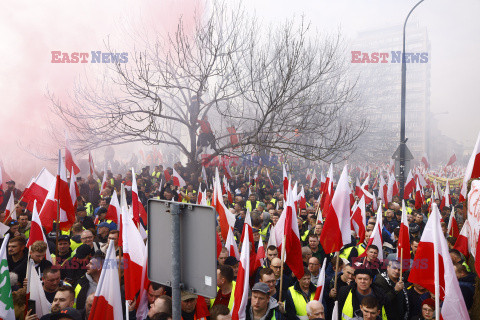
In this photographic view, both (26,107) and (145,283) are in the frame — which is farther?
(26,107)

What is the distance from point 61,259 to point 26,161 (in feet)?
48.2

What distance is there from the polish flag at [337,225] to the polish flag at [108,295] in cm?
282

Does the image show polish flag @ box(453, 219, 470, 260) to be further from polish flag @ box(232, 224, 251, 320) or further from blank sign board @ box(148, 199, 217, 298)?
blank sign board @ box(148, 199, 217, 298)

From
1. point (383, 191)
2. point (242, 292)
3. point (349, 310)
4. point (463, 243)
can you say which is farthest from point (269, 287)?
point (383, 191)

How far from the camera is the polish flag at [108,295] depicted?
3.98 m

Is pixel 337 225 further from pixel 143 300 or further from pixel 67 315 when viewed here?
pixel 67 315

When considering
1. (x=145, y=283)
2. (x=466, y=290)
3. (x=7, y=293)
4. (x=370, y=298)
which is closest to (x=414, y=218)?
(x=466, y=290)

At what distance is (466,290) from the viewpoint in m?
5.07

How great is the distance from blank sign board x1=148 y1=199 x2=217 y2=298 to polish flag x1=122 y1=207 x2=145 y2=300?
179 cm

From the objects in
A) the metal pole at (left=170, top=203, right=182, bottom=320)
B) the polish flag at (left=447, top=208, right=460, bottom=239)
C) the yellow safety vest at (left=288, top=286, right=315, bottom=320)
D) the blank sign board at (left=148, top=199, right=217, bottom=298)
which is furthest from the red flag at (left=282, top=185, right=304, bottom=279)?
the polish flag at (left=447, top=208, right=460, bottom=239)

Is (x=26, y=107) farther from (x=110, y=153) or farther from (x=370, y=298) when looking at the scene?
(x=370, y=298)

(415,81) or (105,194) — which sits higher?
(415,81)

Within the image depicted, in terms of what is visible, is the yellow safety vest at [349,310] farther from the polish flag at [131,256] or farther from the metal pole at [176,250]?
the metal pole at [176,250]

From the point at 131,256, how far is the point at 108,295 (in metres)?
0.80
